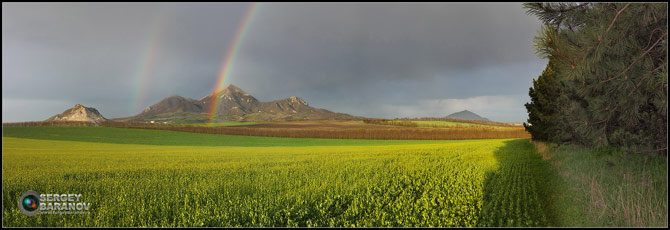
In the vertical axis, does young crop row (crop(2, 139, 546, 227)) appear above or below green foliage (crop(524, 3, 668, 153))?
below

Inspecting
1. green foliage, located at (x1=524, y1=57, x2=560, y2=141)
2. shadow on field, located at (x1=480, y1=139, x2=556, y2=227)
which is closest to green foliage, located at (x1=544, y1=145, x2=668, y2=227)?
shadow on field, located at (x1=480, y1=139, x2=556, y2=227)

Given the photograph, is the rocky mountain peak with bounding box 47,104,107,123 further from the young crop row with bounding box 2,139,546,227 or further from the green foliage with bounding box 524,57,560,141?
the green foliage with bounding box 524,57,560,141

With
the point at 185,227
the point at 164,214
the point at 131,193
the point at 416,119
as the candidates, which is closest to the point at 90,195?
the point at 131,193

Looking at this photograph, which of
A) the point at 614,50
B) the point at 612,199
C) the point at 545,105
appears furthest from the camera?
the point at 545,105

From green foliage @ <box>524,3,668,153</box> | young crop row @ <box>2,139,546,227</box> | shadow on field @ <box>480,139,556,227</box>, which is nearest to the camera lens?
green foliage @ <box>524,3,668,153</box>

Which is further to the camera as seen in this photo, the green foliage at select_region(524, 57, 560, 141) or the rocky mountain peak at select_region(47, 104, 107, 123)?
the rocky mountain peak at select_region(47, 104, 107, 123)

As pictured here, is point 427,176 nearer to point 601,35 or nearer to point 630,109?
point 630,109

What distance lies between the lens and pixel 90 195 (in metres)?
5.86

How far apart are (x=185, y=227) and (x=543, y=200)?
7663 mm

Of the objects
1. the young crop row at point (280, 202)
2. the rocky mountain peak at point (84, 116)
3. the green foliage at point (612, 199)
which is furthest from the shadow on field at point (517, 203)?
the rocky mountain peak at point (84, 116)

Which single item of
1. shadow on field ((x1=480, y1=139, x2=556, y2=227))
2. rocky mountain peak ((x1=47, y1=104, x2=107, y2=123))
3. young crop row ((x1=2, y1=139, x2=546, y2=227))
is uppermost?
rocky mountain peak ((x1=47, y1=104, x2=107, y2=123))

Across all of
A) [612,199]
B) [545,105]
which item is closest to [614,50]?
[612,199]

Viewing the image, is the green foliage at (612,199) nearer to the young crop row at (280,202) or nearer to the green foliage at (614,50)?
the young crop row at (280,202)

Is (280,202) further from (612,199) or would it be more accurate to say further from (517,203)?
(612,199)
